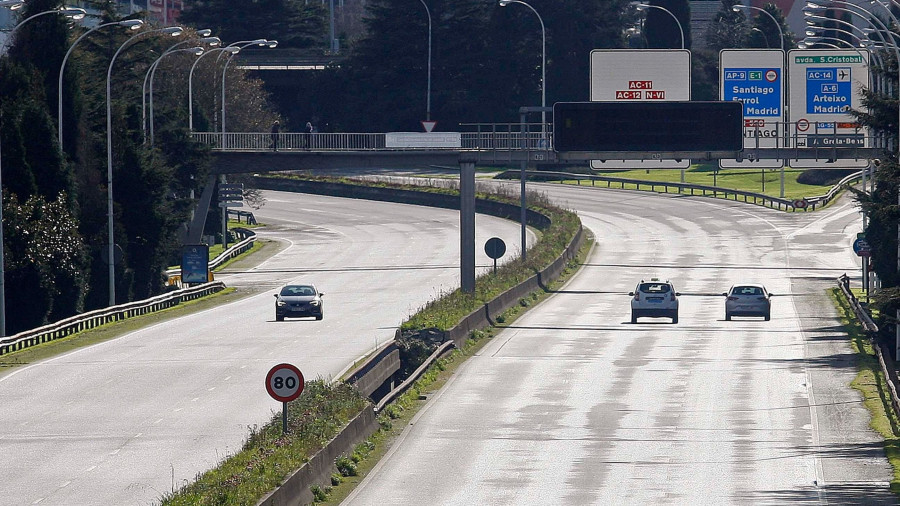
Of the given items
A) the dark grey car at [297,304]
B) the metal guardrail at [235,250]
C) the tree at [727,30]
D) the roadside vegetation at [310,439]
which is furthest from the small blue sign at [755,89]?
the tree at [727,30]

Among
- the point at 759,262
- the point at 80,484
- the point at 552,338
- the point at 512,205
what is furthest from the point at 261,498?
the point at 512,205

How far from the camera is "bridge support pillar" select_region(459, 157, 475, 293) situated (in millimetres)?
56812

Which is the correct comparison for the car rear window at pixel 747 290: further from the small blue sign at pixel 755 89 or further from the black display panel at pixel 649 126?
the small blue sign at pixel 755 89

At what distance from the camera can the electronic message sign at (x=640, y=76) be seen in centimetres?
5372

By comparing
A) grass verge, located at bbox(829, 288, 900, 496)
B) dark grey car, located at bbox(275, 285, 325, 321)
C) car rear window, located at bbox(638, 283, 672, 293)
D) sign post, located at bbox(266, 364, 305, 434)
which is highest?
sign post, located at bbox(266, 364, 305, 434)

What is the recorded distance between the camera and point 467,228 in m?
57.8

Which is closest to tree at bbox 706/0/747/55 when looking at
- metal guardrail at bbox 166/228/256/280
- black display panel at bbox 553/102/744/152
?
metal guardrail at bbox 166/228/256/280

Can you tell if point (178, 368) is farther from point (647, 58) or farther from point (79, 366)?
point (647, 58)

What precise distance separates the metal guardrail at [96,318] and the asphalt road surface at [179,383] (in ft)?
7.03

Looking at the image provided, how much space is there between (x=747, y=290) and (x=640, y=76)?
9.83 metres

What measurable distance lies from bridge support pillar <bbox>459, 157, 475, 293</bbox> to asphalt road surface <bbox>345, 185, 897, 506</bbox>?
3152 mm

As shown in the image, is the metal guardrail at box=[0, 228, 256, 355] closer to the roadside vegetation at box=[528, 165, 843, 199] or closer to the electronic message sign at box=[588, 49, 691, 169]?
the electronic message sign at box=[588, 49, 691, 169]

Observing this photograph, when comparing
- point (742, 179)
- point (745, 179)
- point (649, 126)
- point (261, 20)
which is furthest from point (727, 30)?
point (649, 126)

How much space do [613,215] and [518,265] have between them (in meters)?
37.7
